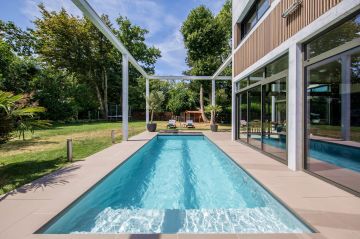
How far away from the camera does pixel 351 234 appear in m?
2.33

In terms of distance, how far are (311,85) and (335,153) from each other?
214cm

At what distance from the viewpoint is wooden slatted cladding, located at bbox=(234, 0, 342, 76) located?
4200mm

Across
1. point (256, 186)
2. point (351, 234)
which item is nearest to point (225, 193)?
point (256, 186)

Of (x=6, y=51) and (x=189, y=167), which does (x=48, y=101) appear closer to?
(x=6, y=51)

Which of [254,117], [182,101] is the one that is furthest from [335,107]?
[182,101]

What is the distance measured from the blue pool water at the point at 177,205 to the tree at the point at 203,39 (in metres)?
14.3

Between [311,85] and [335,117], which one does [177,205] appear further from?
[335,117]

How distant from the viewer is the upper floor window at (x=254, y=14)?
6.99 metres

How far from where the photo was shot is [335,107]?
5.36 m

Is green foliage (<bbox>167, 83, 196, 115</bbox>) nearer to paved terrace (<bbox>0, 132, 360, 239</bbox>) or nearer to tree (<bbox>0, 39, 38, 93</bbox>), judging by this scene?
tree (<bbox>0, 39, 38, 93</bbox>)

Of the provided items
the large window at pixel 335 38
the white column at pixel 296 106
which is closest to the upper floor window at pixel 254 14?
the white column at pixel 296 106

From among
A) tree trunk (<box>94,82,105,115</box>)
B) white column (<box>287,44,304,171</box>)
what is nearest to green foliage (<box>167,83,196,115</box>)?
tree trunk (<box>94,82,105,115</box>)

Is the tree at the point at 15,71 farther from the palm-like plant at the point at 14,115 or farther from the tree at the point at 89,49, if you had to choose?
the palm-like plant at the point at 14,115

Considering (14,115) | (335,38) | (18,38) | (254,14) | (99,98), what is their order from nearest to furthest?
1. (335,38)
2. (14,115)
3. (254,14)
4. (18,38)
5. (99,98)
